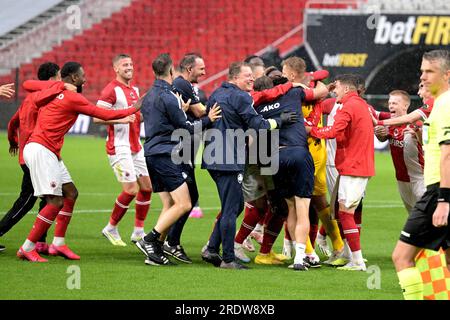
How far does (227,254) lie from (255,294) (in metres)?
1.56

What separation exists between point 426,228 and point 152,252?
3.78 m

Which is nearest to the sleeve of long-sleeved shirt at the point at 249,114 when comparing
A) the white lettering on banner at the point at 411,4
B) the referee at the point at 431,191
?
the referee at the point at 431,191

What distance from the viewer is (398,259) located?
7.50 m

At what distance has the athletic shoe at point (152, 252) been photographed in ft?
33.7

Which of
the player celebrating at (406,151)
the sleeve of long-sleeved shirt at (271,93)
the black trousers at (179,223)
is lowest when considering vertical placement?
the black trousers at (179,223)

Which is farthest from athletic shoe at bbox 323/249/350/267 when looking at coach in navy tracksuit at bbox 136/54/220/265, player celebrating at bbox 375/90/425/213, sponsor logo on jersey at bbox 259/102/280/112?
sponsor logo on jersey at bbox 259/102/280/112

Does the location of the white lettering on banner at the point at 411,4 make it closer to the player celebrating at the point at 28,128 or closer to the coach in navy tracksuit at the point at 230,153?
the player celebrating at the point at 28,128

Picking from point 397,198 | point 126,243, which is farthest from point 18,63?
point 126,243

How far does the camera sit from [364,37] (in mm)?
29141

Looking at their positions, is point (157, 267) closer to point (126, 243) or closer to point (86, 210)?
point (126, 243)

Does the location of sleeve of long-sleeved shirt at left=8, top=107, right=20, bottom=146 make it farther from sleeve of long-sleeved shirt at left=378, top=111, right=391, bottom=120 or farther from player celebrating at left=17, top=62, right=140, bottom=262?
sleeve of long-sleeved shirt at left=378, top=111, right=391, bottom=120

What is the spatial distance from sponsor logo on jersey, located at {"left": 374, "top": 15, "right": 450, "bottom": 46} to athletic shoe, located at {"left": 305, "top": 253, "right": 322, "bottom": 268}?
18968mm

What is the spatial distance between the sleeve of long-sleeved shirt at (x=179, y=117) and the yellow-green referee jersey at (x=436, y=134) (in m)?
3.29
